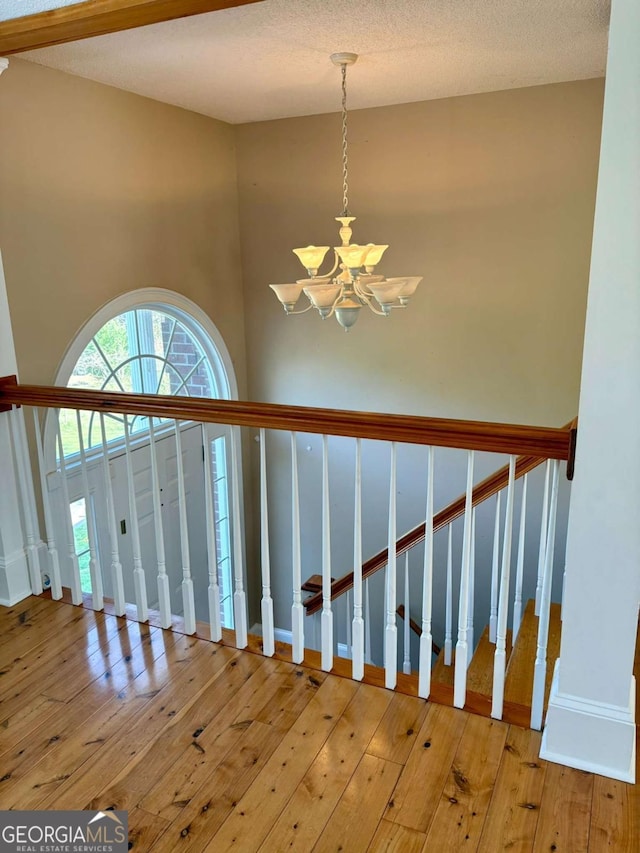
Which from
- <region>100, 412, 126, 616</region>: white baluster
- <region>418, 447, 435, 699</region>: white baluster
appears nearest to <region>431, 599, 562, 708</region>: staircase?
<region>418, 447, 435, 699</region>: white baluster

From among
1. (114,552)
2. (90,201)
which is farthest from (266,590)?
(90,201)

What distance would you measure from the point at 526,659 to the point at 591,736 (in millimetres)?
1039

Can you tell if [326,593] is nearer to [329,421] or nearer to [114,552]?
[329,421]

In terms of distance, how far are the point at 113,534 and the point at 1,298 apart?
1081mm

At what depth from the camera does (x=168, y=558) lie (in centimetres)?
435

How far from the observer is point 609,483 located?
1632 mm

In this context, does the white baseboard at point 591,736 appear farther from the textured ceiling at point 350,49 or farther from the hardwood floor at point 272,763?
the textured ceiling at point 350,49

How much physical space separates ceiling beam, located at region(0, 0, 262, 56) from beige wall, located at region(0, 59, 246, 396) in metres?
0.84

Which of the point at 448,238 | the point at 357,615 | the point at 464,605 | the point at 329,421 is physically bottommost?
the point at 357,615

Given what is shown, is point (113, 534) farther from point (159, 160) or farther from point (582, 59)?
point (582, 59)

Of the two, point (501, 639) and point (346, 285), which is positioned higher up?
point (346, 285)

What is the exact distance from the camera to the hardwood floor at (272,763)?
161cm

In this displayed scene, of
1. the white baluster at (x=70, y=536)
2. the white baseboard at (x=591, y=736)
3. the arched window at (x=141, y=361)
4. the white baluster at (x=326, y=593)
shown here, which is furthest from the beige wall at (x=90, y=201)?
the white baseboard at (x=591, y=736)

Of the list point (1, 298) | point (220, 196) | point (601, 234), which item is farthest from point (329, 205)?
point (601, 234)
